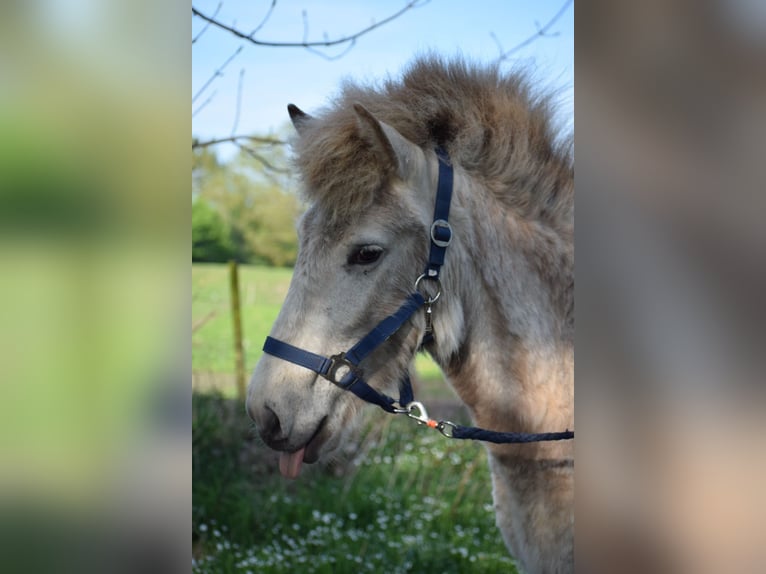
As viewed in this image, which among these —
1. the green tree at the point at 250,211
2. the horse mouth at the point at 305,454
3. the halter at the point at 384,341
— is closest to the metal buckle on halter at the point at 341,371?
the halter at the point at 384,341

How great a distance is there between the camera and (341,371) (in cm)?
189

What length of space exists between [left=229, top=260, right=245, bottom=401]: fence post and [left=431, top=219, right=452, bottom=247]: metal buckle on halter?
2.89 m

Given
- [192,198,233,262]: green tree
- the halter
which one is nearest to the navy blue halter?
the halter

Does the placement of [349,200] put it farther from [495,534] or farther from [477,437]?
[495,534]

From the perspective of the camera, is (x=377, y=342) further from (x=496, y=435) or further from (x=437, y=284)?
(x=496, y=435)

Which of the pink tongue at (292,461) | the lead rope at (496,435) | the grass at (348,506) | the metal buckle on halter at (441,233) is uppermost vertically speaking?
the metal buckle on halter at (441,233)

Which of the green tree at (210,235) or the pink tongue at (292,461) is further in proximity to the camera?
the green tree at (210,235)

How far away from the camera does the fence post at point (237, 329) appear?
4484mm

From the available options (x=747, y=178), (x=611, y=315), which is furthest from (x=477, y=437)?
(x=747, y=178)

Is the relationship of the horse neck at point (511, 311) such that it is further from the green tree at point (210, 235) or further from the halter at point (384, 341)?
the green tree at point (210, 235)

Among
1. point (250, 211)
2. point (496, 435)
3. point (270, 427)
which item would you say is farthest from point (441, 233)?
A: point (250, 211)

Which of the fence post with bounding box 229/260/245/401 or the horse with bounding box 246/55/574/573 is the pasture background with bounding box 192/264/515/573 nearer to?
the fence post with bounding box 229/260/245/401

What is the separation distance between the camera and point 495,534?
3861mm

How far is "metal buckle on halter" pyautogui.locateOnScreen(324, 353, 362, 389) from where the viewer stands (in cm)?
188
